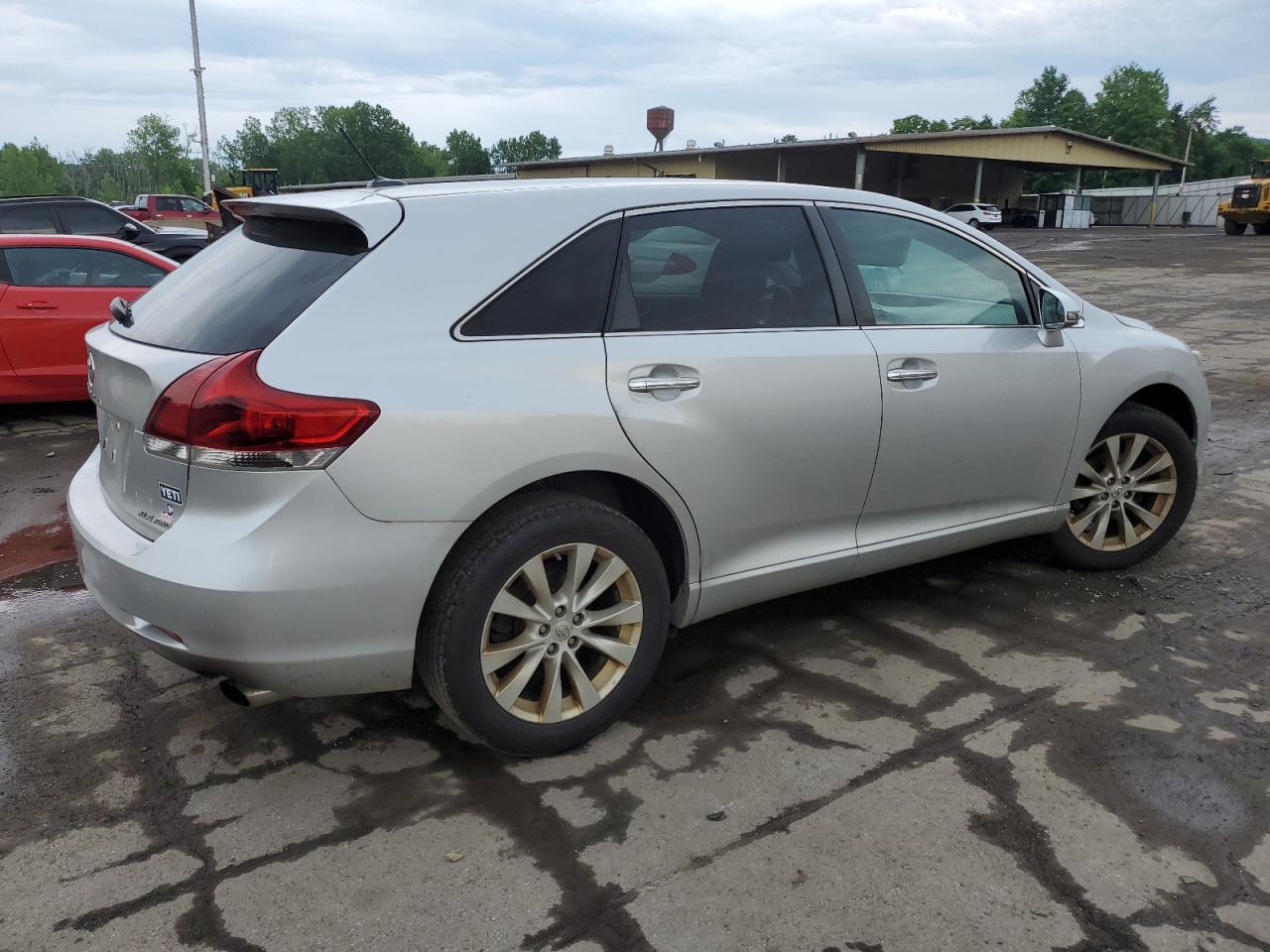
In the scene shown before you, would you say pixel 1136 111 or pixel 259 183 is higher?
pixel 1136 111

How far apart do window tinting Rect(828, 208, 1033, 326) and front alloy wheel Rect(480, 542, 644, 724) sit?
1.41m

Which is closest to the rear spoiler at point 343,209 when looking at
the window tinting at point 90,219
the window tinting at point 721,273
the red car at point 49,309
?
the window tinting at point 721,273

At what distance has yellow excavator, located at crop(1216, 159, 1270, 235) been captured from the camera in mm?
39031

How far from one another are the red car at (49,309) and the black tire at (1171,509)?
265 inches

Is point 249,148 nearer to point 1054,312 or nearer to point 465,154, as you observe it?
point 465,154

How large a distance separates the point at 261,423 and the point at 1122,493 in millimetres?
3630

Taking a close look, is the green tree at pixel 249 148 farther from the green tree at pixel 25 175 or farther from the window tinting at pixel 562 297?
the window tinting at pixel 562 297

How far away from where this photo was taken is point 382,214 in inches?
112

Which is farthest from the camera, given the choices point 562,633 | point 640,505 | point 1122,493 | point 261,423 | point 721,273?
point 1122,493

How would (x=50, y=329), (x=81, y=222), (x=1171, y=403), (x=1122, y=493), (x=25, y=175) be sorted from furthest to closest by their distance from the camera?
1. (x=25, y=175)
2. (x=81, y=222)
3. (x=50, y=329)
4. (x=1171, y=403)
5. (x=1122, y=493)

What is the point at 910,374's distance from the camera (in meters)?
3.57

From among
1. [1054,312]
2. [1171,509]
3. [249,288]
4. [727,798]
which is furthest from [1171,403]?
[249,288]

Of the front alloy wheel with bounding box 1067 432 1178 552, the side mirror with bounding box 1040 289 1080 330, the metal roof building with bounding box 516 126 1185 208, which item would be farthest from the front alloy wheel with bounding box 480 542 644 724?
the metal roof building with bounding box 516 126 1185 208

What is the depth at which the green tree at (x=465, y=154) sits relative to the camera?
13362 cm
